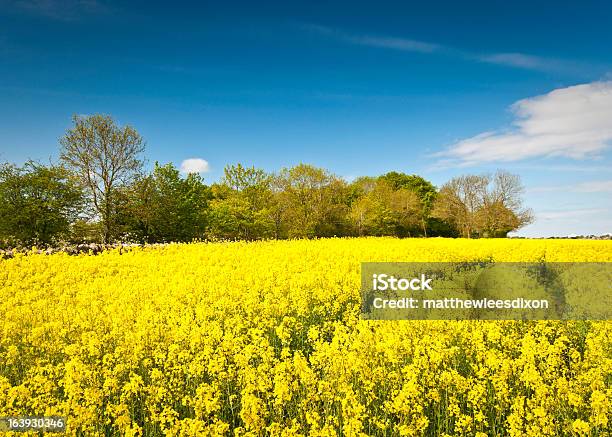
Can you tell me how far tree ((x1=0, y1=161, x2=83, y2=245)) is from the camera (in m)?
27.7

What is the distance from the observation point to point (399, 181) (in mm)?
72625

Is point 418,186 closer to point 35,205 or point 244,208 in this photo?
point 244,208

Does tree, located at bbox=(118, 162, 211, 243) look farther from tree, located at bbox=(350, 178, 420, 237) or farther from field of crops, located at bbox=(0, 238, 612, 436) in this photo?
field of crops, located at bbox=(0, 238, 612, 436)

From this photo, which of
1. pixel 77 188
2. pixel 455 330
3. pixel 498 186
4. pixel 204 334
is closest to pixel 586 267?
pixel 455 330

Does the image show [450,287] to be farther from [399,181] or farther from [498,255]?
[399,181]

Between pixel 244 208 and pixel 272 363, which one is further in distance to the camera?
pixel 244 208

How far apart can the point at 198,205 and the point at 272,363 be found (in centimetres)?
4073

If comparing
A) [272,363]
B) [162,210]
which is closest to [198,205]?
[162,210]

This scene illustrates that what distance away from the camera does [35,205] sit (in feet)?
92.4

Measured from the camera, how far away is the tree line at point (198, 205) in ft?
94.8

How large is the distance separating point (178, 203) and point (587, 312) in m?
36.3

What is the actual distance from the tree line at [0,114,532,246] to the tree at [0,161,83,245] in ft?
0.20

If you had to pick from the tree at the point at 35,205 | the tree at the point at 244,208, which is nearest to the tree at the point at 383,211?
the tree at the point at 244,208

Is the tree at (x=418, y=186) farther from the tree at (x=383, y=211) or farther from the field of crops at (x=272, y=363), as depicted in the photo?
the field of crops at (x=272, y=363)
